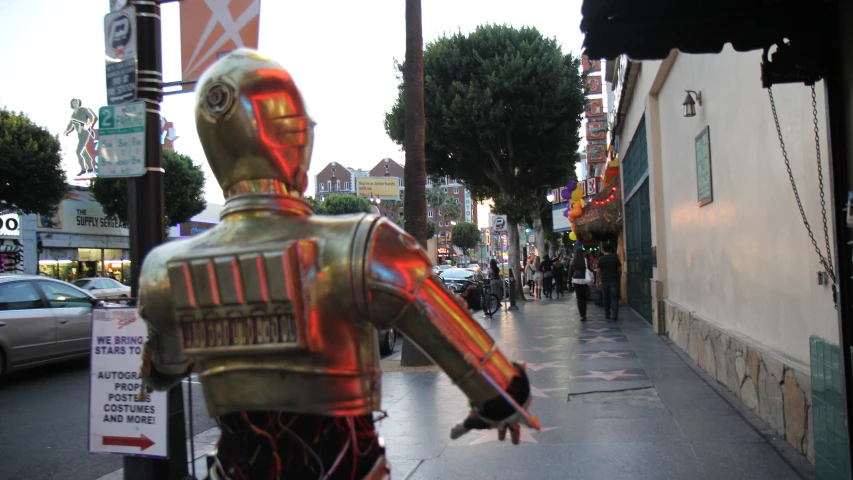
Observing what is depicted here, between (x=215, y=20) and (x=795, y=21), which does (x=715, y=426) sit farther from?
(x=215, y=20)

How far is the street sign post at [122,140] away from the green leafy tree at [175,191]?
25130 mm

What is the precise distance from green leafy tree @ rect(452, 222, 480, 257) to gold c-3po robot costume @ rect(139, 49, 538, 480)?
101 metres

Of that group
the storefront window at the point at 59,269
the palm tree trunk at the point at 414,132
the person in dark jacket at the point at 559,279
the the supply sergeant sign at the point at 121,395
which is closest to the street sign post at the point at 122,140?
the the supply sergeant sign at the point at 121,395

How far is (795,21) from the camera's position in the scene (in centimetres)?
310

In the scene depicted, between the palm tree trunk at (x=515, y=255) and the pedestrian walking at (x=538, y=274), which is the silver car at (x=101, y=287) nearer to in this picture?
the palm tree trunk at (x=515, y=255)

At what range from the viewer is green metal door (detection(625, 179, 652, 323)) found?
12.9 metres

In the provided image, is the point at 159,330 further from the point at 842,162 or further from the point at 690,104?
the point at 690,104

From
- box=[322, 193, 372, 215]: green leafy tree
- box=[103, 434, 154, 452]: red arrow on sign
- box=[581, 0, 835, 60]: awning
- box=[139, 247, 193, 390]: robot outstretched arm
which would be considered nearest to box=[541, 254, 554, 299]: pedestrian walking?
box=[581, 0, 835, 60]: awning

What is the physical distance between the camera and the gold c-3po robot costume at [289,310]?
1703mm

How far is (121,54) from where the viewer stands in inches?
151

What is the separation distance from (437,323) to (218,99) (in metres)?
0.96

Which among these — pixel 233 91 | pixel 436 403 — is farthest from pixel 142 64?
pixel 436 403

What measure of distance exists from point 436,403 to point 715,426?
2787 mm

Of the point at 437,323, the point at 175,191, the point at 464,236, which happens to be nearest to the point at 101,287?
the point at 175,191
